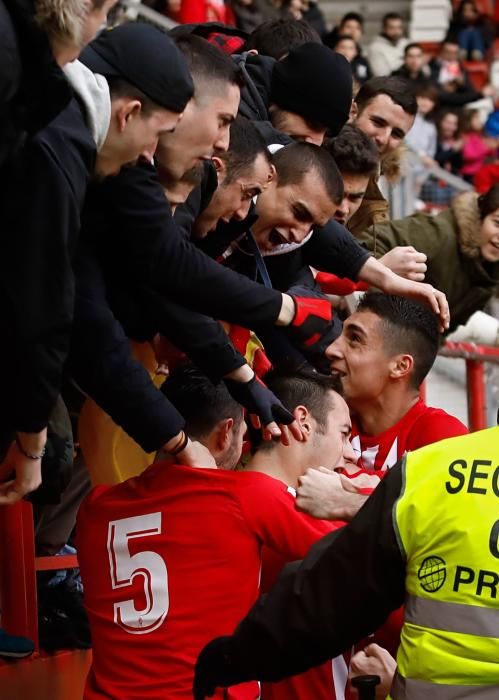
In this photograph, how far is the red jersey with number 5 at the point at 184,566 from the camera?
3.68 meters

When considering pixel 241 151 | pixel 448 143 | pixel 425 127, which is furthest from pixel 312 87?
pixel 448 143

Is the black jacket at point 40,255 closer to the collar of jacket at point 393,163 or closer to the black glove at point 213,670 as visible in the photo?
the black glove at point 213,670

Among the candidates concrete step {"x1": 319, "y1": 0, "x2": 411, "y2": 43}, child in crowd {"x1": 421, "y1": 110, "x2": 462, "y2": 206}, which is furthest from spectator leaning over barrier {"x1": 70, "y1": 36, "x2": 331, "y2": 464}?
concrete step {"x1": 319, "y1": 0, "x2": 411, "y2": 43}

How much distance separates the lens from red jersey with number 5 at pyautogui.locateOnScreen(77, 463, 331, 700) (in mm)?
3676

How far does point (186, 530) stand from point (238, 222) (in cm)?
90

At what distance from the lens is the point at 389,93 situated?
19.2 ft

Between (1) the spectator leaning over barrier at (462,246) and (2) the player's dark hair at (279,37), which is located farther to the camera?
(1) the spectator leaning over barrier at (462,246)

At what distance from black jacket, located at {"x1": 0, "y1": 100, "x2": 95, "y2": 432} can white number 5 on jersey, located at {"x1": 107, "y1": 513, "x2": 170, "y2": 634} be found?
69 centimetres

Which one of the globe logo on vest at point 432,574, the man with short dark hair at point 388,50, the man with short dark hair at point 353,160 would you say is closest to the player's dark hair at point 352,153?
the man with short dark hair at point 353,160

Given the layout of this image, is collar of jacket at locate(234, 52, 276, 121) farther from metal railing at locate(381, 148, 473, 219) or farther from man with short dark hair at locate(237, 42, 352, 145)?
metal railing at locate(381, 148, 473, 219)

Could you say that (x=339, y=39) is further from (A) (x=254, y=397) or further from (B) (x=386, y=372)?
(A) (x=254, y=397)

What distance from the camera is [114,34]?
136 inches

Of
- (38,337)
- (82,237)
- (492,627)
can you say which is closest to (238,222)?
(82,237)

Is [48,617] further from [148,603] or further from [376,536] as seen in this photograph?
[376,536]
